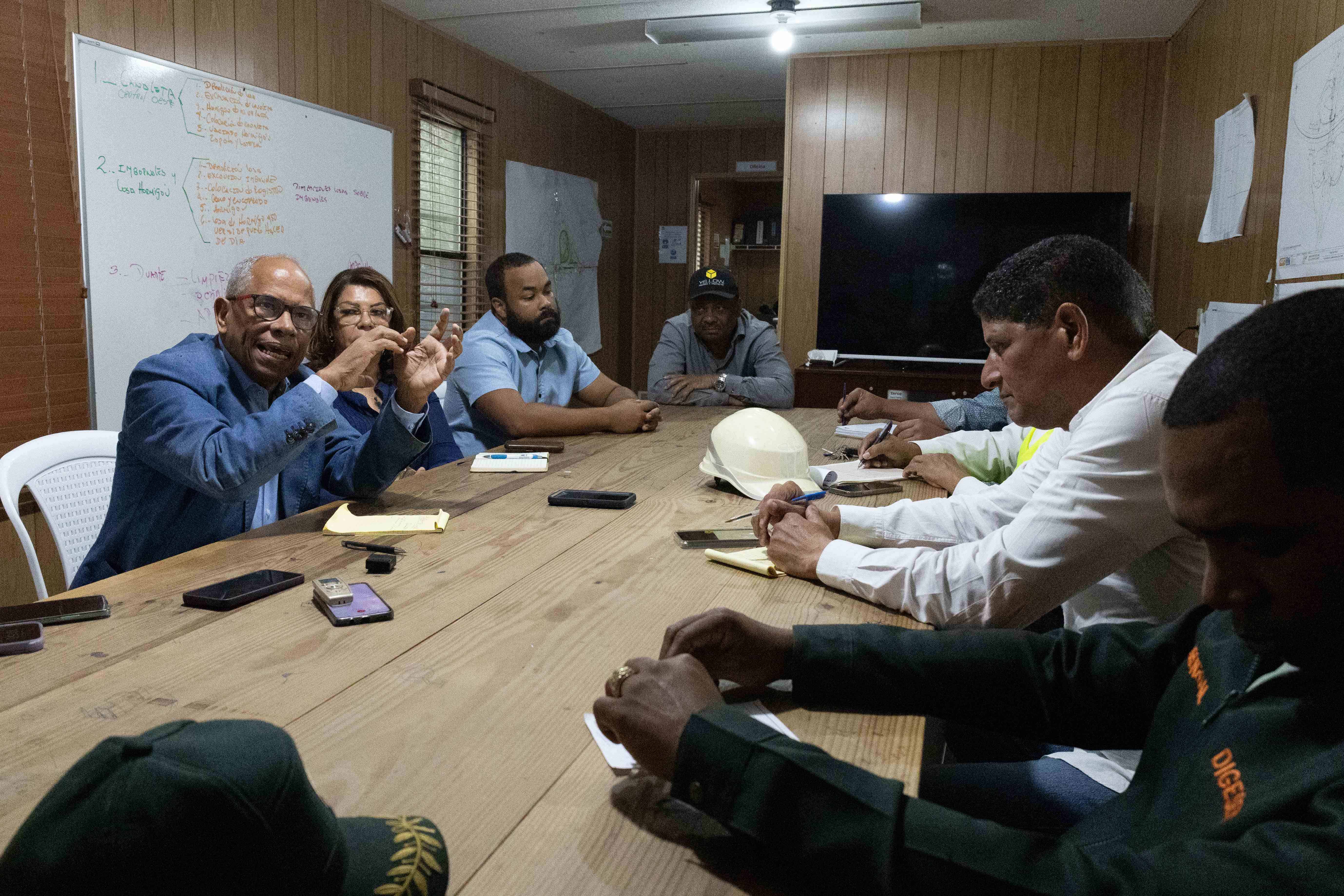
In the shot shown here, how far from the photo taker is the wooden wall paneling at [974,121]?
193 inches

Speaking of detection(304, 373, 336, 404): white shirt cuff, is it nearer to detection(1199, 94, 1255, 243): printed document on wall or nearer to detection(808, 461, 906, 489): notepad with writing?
detection(808, 461, 906, 489): notepad with writing

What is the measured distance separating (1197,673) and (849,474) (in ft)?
4.72

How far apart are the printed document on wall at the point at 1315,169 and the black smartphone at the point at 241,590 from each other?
8.14 ft

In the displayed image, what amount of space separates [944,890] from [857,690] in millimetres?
353

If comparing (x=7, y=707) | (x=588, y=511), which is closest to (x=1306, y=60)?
(x=588, y=511)

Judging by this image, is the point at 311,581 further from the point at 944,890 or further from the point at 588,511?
the point at 944,890

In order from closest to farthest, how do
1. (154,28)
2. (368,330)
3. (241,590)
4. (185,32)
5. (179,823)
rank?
1. (179,823)
2. (241,590)
3. (368,330)
4. (154,28)
5. (185,32)

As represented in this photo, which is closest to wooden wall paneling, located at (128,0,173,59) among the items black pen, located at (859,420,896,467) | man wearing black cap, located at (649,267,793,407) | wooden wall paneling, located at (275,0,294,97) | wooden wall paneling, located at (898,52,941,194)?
wooden wall paneling, located at (275,0,294,97)

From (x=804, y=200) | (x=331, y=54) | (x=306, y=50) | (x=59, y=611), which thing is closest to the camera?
(x=59, y=611)

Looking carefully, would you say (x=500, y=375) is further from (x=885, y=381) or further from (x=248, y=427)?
(x=885, y=381)

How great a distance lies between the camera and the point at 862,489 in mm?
2135

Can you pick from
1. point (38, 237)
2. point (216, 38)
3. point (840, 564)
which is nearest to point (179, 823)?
point (840, 564)

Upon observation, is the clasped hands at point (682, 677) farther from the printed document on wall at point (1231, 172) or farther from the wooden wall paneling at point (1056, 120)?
the wooden wall paneling at point (1056, 120)

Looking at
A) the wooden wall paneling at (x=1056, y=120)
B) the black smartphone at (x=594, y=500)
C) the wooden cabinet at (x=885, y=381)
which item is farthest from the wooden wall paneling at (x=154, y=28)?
the wooden wall paneling at (x=1056, y=120)
